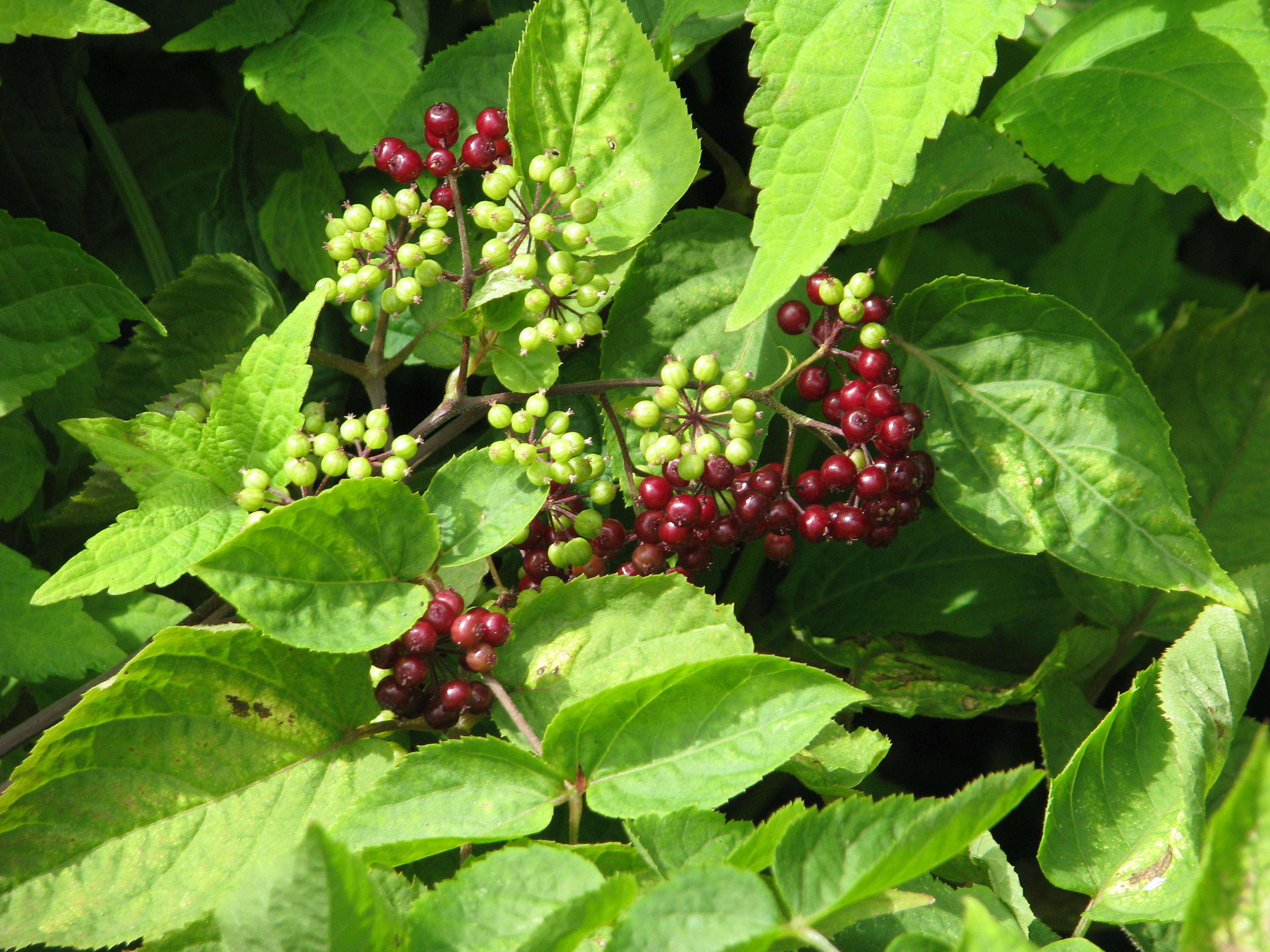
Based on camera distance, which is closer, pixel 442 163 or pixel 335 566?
pixel 335 566

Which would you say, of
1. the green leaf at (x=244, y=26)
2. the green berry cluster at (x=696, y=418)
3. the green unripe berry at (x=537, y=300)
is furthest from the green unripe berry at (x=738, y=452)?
the green leaf at (x=244, y=26)

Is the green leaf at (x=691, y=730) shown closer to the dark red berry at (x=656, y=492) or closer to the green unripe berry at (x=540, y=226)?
the dark red berry at (x=656, y=492)

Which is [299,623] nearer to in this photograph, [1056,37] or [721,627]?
[721,627]

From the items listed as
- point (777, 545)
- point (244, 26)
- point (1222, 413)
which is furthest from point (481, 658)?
point (1222, 413)

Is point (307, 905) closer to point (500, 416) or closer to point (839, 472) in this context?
point (500, 416)

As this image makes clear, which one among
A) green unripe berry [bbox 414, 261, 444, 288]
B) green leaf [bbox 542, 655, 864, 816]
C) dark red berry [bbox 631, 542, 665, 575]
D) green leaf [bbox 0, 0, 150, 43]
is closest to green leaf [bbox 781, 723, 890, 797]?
green leaf [bbox 542, 655, 864, 816]
